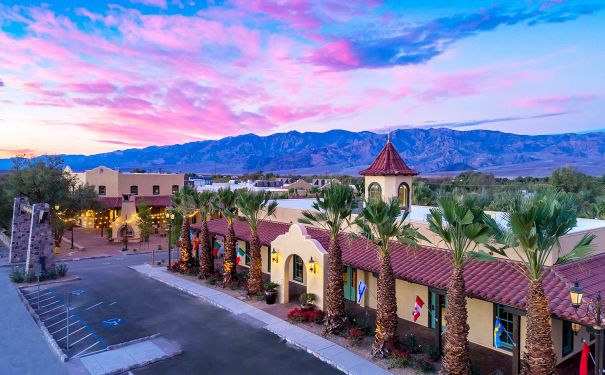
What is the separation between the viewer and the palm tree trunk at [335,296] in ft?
59.1

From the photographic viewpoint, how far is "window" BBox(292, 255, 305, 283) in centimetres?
2614

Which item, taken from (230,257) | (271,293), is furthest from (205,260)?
(271,293)

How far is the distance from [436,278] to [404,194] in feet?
29.3

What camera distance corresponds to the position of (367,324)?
18312 millimetres

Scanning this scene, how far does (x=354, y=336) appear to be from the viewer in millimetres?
17031

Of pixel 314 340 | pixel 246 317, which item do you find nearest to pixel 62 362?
pixel 246 317

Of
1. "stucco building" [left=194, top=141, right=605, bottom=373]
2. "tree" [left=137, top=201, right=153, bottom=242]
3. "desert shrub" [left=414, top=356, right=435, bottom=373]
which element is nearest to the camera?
"stucco building" [left=194, top=141, right=605, bottom=373]

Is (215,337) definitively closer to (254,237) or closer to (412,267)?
(254,237)

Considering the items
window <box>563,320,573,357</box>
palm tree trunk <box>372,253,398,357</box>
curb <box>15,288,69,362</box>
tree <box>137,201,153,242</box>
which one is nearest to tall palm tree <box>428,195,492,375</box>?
palm tree trunk <box>372,253,398,357</box>

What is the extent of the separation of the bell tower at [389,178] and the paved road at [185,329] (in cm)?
1046

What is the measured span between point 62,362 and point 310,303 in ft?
34.4

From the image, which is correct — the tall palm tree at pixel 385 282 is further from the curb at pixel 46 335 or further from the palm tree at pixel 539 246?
the curb at pixel 46 335

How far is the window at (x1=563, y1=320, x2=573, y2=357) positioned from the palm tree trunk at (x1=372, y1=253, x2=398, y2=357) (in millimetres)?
6018

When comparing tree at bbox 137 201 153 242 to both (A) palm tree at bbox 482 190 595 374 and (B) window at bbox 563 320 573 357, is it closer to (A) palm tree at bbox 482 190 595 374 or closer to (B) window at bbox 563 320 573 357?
(A) palm tree at bbox 482 190 595 374
